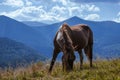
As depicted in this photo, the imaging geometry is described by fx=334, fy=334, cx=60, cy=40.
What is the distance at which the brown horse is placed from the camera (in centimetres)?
1341

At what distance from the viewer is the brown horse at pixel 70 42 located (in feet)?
44.0

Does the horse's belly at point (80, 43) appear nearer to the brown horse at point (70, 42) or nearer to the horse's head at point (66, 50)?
the brown horse at point (70, 42)

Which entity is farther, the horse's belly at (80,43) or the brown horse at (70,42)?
the horse's belly at (80,43)

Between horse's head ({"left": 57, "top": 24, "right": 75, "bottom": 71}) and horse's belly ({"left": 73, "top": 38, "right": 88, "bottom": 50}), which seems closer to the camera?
horse's head ({"left": 57, "top": 24, "right": 75, "bottom": 71})

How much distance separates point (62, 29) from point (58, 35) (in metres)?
0.42

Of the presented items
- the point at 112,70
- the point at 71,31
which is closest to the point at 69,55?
the point at 112,70

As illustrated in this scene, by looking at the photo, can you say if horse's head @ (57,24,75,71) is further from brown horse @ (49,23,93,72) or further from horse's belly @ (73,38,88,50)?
horse's belly @ (73,38,88,50)

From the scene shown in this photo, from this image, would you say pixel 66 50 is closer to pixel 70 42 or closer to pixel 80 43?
pixel 70 42

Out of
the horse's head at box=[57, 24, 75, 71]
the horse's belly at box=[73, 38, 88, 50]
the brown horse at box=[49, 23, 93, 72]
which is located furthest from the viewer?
the horse's belly at box=[73, 38, 88, 50]

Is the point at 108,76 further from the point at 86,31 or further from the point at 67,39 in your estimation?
the point at 86,31

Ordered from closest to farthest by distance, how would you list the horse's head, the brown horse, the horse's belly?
1. the horse's head
2. the brown horse
3. the horse's belly

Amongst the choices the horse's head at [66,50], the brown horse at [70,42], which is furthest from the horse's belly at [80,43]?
the horse's head at [66,50]

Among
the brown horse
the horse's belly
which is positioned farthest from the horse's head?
the horse's belly

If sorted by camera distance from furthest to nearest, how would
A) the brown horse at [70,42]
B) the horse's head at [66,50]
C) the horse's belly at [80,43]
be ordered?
the horse's belly at [80,43]
the brown horse at [70,42]
the horse's head at [66,50]
